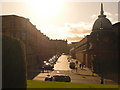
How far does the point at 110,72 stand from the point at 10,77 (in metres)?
33.9

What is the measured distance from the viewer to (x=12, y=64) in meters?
9.80

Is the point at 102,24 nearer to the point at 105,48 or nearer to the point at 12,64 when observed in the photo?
the point at 105,48

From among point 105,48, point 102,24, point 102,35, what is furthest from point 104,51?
point 102,24

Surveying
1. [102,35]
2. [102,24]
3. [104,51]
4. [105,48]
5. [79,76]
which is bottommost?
[79,76]

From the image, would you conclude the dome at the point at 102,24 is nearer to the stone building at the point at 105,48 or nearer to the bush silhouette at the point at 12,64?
the stone building at the point at 105,48

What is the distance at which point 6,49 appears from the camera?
979cm

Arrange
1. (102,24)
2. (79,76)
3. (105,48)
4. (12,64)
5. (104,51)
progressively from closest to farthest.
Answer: (12,64) → (79,76) → (104,51) → (105,48) → (102,24)

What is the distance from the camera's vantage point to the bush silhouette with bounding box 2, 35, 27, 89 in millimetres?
9547

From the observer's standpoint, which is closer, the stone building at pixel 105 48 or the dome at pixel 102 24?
the stone building at pixel 105 48

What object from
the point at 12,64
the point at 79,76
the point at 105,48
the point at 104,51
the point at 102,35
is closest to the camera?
the point at 12,64

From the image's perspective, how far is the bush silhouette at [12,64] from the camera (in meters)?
9.55

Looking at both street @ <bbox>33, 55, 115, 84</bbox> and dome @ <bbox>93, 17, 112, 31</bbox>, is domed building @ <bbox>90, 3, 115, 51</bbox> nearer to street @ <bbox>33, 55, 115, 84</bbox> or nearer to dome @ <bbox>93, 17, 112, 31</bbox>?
dome @ <bbox>93, 17, 112, 31</bbox>

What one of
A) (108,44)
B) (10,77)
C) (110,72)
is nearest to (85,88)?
(10,77)

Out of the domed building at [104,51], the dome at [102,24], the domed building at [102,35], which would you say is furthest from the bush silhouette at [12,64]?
the dome at [102,24]
